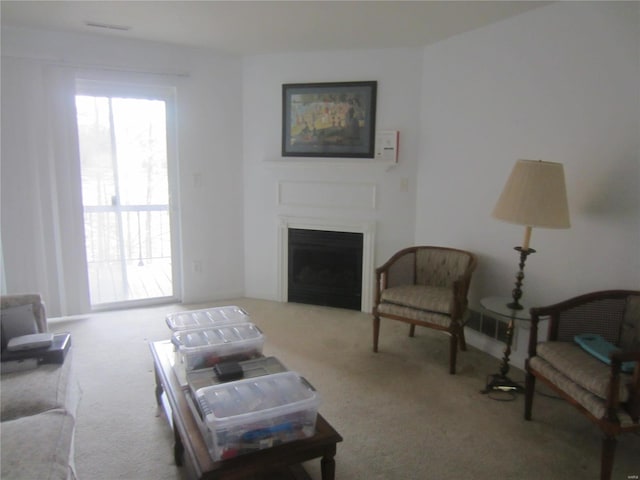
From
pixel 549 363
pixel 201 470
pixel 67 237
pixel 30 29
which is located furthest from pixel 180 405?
pixel 30 29

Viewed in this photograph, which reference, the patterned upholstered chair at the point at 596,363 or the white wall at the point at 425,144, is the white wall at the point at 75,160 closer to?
the white wall at the point at 425,144

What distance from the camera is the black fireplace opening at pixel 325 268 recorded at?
410 centimetres

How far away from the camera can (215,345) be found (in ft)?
6.63

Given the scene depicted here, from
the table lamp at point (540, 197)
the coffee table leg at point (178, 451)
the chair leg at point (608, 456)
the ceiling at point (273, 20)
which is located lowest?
the coffee table leg at point (178, 451)

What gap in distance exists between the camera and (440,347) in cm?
331

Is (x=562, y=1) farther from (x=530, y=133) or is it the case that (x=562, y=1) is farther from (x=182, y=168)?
(x=182, y=168)

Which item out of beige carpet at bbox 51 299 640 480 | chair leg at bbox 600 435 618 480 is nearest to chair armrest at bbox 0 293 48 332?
beige carpet at bbox 51 299 640 480

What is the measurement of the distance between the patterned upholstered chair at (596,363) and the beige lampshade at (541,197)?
46cm

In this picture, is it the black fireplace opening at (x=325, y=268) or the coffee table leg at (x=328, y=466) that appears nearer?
the coffee table leg at (x=328, y=466)

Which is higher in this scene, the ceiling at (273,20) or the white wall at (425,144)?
the ceiling at (273,20)

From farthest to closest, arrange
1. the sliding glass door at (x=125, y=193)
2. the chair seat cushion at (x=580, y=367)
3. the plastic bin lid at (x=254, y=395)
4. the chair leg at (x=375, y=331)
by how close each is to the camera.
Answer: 1. the sliding glass door at (x=125, y=193)
2. the chair leg at (x=375, y=331)
3. the chair seat cushion at (x=580, y=367)
4. the plastic bin lid at (x=254, y=395)

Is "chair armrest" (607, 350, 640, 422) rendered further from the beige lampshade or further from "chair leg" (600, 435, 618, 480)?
the beige lampshade

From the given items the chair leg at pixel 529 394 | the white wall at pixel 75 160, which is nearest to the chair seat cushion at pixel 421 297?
the chair leg at pixel 529 394

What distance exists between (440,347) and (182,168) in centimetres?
276
